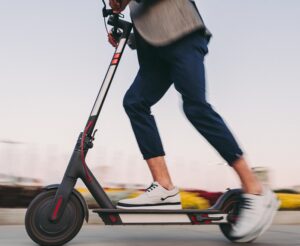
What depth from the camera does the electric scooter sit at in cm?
295

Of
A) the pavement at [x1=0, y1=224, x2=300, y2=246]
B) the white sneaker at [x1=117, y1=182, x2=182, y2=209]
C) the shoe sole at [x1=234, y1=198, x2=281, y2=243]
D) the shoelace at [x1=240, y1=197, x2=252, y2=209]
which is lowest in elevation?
the pavement at [x1=0, y1=224, x2=300, y2=246]

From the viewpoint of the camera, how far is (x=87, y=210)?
3014 millimetres

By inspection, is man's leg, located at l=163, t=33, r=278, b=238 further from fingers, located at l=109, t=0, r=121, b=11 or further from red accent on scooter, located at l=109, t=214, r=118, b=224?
red accent on scooter, located at l=109, t=214, r=118, b=224

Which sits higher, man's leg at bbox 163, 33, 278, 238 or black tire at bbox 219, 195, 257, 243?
man's leg at bbox 163, 33, 278, 238

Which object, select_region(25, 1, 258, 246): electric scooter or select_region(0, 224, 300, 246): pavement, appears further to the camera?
select_region(0, 224, 300, 246): pavement

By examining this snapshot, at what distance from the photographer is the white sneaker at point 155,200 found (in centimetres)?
316

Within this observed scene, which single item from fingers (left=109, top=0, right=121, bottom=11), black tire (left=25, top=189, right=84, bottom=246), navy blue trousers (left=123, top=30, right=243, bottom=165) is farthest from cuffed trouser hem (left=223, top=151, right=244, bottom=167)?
fingers (left=109, top=0, right=121, bottom=11)

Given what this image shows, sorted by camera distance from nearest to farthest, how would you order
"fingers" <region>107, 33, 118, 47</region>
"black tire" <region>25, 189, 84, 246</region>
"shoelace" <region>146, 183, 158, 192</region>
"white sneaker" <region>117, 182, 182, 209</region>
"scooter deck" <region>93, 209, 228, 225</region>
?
1. "black tire" <region>25, 189, 84, 246</region>
2. "scooter deck" <region>93, 209, 228, 225</region>
3. "white sneaker" <region>117, 182, 182, 209</region>
4. "shoelace" <region>146, 183, 158, 192</region>
5. "fingers" <region>107, 33, 118, 47</region>

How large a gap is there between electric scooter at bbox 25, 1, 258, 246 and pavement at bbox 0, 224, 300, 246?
0.17 metres

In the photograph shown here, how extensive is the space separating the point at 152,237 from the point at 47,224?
0.87 meters

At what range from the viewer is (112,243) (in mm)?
3211

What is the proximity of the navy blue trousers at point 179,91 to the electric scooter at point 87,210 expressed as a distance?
0.26m

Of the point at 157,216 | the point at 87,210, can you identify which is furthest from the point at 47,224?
the point at 157,216

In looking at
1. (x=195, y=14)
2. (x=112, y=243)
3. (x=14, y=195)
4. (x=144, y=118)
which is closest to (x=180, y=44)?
(x=195, y=14)
